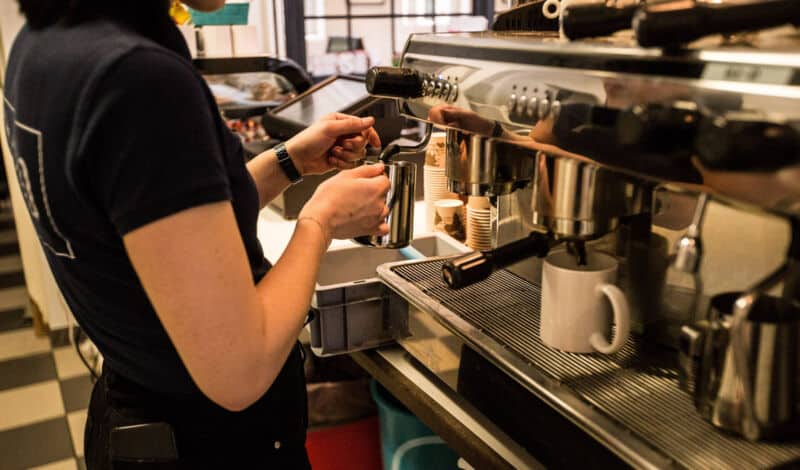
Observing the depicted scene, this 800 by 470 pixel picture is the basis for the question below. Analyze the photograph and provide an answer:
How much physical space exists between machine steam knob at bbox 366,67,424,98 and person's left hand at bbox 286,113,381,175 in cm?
15

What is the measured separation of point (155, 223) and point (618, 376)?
21.2 inches

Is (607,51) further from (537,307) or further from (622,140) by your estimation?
(537,307)

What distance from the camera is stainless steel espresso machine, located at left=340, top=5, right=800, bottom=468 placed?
607 mm

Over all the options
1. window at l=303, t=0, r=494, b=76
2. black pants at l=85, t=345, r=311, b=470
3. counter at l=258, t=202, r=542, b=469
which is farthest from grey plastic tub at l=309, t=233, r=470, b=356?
window at l=303, t=0, r=494, b=76

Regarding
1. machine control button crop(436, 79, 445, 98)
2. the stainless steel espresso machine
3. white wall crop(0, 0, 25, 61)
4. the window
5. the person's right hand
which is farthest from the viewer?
the window

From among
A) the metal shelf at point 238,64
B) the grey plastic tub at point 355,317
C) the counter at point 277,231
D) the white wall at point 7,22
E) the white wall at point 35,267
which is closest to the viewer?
the grey plastic tub at point 355,317

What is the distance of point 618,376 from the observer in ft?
2.78

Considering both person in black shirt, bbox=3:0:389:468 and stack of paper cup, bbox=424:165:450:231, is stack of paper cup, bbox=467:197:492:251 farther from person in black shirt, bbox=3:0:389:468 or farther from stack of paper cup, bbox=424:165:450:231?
person in black shirt, bbox=3:0:389:468

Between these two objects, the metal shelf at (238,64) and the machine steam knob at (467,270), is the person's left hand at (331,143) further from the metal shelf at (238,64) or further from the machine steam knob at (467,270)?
the metal shelf at (238,64)

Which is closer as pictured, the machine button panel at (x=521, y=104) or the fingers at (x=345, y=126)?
the machine button panel at (x=521, y=104)

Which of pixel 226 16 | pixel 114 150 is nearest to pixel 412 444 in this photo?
pixel 114 150

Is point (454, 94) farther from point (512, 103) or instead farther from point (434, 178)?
point (434, 178)

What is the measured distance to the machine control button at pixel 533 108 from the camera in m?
0.80

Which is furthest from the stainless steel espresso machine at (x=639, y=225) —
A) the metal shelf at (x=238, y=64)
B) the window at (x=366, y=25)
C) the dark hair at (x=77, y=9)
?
the window at (x=366, y=25)
